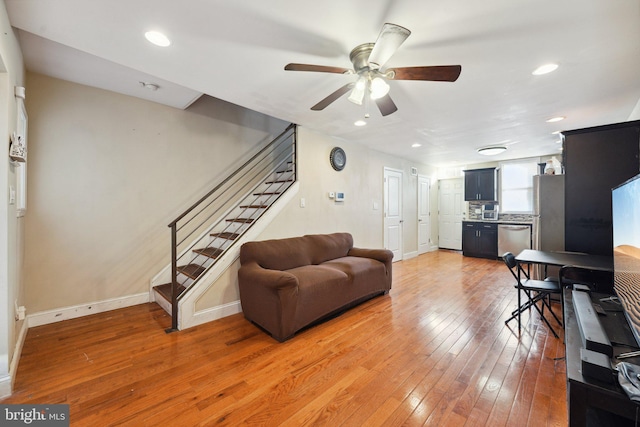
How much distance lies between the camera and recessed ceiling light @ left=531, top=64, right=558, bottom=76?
223 cm

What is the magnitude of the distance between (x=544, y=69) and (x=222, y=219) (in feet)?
13.7

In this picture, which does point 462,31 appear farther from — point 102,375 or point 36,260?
point 36,260

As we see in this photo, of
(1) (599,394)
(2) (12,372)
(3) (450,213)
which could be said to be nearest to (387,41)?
(1) (599,394)

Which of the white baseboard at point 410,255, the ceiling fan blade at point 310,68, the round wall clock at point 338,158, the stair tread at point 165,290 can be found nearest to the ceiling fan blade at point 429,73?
the ceiling fan blade at point 310,68

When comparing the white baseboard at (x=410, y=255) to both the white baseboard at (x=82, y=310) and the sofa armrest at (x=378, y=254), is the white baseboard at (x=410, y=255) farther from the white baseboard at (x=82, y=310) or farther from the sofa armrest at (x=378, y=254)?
the white baseboard at (x=82, y=310)

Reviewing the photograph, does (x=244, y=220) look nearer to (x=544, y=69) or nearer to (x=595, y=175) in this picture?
(x=544, y=69)

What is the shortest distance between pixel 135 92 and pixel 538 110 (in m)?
5.06

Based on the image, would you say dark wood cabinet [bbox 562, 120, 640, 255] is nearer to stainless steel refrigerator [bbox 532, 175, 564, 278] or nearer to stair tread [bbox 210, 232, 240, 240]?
stainless steel refrigerator [bbox 532, 175, 564, 278]

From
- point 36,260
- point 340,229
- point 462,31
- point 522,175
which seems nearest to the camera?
point 462,31

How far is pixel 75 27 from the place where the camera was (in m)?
1.79

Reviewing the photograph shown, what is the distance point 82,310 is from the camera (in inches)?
118

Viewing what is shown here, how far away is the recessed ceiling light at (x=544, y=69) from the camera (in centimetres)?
223

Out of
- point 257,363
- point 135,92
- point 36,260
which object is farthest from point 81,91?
point 257,363

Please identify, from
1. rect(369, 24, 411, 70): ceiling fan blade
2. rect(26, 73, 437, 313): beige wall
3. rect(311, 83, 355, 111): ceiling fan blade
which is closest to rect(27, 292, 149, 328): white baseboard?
rect(26, 73, 437, 313): beige wall
